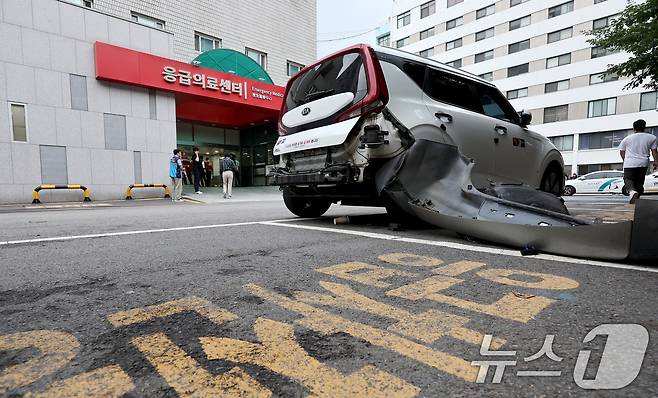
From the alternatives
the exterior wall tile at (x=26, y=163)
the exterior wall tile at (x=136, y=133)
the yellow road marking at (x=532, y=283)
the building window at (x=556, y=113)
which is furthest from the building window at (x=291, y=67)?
the building window at (x=556, y=113)

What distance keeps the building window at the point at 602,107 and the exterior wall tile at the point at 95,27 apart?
125 ft

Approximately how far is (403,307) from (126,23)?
16.6m

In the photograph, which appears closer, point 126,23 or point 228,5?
point 126,23

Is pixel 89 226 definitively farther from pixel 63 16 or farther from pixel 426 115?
pixel 63 16

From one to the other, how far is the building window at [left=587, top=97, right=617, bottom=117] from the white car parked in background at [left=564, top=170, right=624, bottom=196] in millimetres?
17047

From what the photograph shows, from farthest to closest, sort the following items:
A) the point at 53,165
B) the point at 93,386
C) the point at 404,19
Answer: the point at 404,19 < the point at 53,165 < the point at 93,386

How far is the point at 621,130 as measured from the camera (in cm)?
3181

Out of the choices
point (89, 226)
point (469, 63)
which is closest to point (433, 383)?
point (89, 226)

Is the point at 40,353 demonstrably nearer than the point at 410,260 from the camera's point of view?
Yes

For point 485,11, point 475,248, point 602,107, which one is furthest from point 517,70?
point 475,248

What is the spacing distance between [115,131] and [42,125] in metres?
2.21

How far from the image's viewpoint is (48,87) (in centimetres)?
1268

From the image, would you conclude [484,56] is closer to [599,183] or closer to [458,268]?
[599,183]

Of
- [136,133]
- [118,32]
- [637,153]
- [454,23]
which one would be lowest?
[637,153]
